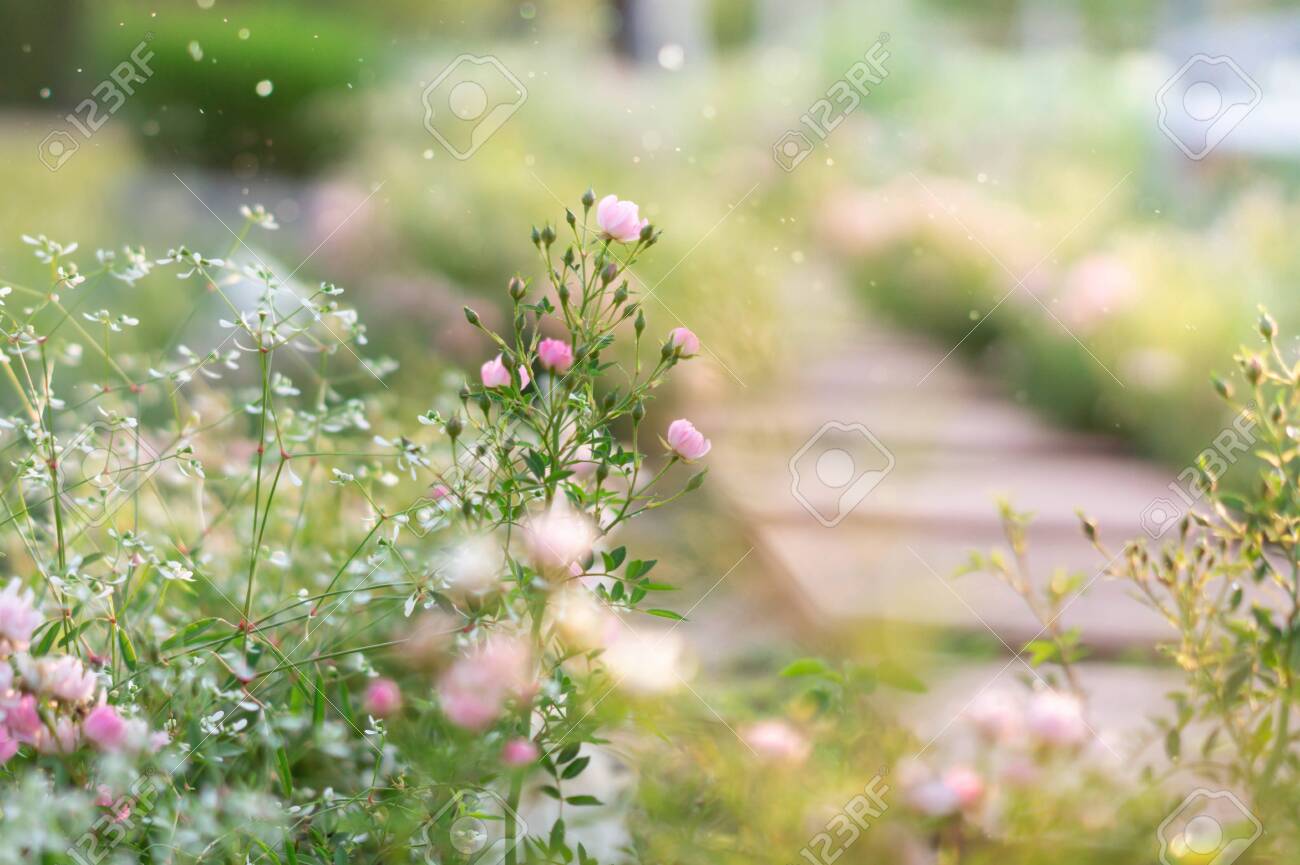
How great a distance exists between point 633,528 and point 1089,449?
123 cm

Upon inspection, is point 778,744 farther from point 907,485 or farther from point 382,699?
point 907,485

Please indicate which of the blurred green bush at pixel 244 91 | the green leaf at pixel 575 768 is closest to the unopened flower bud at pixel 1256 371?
the green leaf at pixel 575 768

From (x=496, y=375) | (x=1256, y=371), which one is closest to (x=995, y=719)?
(x=1256, y=371)

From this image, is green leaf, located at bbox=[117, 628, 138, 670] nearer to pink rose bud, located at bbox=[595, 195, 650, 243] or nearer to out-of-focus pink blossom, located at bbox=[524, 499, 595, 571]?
out-of-focus pink blossom, located at bbox=[524, 499, 595, 571]

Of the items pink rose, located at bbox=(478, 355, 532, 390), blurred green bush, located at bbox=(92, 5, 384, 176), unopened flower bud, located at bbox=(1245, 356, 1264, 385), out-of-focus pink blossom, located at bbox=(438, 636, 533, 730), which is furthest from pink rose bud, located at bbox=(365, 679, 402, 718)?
blurred green bush, located at bbox=(92, 5, 384, 176)

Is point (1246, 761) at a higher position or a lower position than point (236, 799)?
lower

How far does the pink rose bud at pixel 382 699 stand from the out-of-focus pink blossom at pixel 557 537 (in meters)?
0.21

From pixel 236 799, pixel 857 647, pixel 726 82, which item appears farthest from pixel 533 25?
pixel 236 799

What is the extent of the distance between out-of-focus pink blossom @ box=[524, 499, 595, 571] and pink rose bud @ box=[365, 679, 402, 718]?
0.70 ft

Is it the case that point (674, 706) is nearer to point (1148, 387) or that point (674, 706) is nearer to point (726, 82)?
point (1148, 387)

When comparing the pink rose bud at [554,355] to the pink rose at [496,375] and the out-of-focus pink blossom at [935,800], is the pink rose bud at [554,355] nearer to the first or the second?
the pink rose at [496,375]

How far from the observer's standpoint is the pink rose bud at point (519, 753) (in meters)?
0.73

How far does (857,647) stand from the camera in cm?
149

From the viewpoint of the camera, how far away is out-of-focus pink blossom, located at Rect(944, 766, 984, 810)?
96 centimetres
